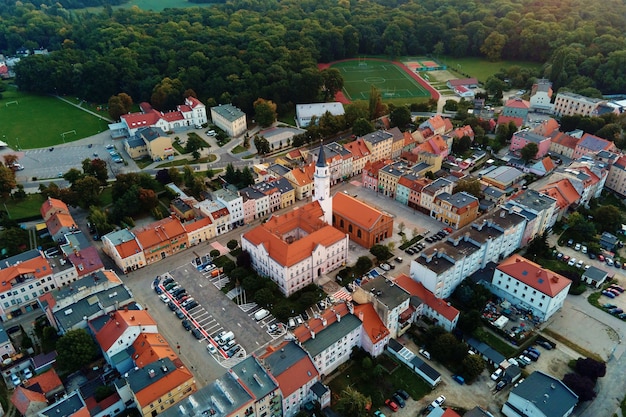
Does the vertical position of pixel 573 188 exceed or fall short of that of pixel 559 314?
it exceeds it

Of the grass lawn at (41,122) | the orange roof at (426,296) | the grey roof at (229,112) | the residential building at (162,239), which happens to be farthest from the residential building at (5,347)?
the grey roof at (229,112)

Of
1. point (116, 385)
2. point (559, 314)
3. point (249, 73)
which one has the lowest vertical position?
point (559, 314)

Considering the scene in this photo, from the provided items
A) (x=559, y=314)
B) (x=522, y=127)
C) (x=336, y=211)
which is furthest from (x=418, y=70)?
(x=559, y=314)

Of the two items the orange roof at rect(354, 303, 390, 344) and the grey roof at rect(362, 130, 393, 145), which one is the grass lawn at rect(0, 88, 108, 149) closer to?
the grey roof at rect(362, 130, 393, 145)

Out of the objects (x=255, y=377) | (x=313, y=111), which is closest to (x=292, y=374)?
(x=255, y=377)

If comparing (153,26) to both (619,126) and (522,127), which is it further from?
(619,126)

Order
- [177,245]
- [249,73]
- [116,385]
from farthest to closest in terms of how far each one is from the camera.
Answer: [249,73] → [177,245] → [116,385]

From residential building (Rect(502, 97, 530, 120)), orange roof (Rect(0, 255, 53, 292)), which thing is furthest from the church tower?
residential building (Rect(502, 97, 530, 120))

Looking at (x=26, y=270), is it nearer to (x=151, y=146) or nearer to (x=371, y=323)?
(x=151, y=146)
